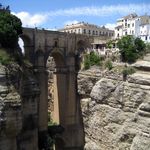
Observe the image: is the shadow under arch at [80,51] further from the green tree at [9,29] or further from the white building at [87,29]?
the white building at [87,29]

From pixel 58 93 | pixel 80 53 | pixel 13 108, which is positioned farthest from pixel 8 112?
pixel 80 53

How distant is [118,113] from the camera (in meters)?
38.3

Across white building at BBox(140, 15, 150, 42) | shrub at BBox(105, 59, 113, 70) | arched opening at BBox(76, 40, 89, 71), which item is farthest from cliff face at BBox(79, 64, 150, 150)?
white building at BBox(140, 15, 150, 42)

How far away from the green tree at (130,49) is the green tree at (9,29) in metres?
13.4

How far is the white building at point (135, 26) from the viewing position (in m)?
59.9

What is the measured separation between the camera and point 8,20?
36562 mm

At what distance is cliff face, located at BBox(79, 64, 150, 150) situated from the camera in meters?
34.7

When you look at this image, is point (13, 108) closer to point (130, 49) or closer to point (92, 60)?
point (130, 49)

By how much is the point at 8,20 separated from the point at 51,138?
1820 cm

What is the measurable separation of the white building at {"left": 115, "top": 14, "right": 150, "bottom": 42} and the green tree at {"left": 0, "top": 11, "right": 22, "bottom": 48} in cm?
2781

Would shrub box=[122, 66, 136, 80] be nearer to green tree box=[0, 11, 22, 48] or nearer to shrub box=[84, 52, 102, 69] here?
shrub box=[84, 52, 102, 69]

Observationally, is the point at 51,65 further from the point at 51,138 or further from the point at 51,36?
the point at 51,138

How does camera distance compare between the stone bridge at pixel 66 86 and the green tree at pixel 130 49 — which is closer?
the green tree at pixel 130 49

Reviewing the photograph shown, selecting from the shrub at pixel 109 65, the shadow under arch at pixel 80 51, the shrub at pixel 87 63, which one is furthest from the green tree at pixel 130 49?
the shadow under arch at pixel 80 51
